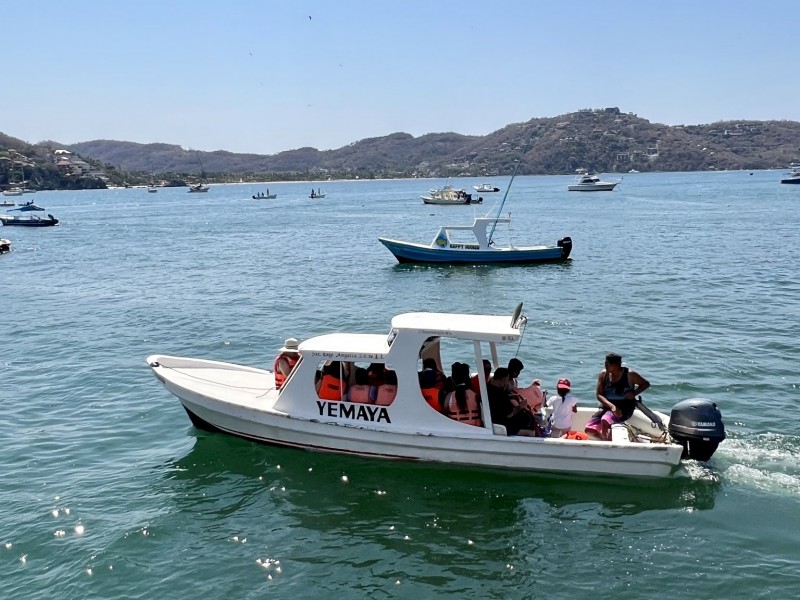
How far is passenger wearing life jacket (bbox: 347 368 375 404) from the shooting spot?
12.8 meters

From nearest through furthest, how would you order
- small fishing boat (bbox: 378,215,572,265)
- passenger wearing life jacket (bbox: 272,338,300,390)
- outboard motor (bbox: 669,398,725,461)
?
outboard motor (bbox: 669,398,725,461), passenger wearing life jacket (bbox: 272,338,300,390), small fishing boat (bbox: 378,215,572,265)

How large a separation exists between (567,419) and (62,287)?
31913 millimetres

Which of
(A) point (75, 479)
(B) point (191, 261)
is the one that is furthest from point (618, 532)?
(B) point (191, 261)

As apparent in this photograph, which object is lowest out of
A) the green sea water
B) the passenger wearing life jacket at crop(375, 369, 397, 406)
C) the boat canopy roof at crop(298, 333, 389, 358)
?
the green sea water

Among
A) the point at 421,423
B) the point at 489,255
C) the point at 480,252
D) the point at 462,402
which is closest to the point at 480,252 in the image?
the point at 480,252

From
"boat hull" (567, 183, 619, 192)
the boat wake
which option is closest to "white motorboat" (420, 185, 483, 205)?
"boat hull" (567, 183, 619, 192)

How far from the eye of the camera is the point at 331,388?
1286cm

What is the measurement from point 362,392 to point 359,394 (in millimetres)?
63

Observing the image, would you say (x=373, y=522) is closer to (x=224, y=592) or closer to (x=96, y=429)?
(x=224, y=592)

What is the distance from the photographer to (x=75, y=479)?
13391 millimetres

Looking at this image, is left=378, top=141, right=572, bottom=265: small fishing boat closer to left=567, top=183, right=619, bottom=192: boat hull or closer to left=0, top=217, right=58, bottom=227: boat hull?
left=0, top=217, right=58, bottom=227: boat hull

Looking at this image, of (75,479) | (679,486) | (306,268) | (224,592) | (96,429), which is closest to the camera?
(224,592)

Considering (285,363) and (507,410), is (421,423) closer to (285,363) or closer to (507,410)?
(507,410)

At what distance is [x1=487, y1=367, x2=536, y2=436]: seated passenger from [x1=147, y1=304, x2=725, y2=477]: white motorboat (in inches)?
9.6
